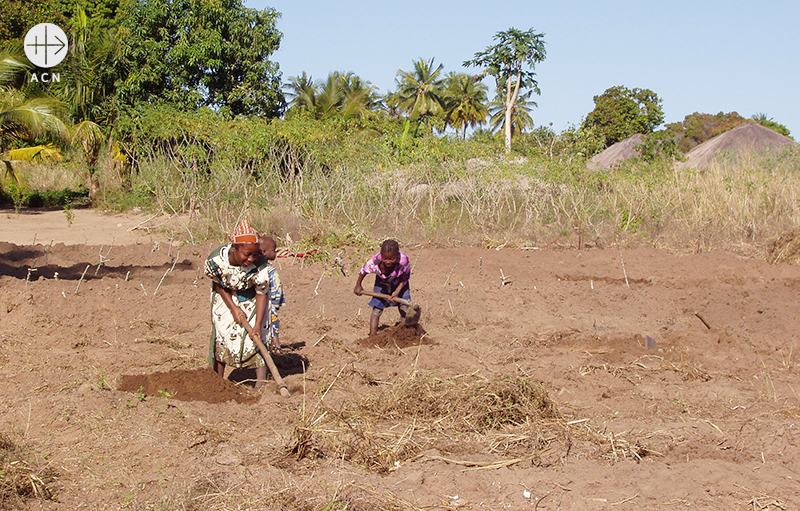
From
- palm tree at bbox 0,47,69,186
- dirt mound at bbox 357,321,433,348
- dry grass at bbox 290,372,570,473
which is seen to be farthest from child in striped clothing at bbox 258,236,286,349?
palm tree at bbox 0,47,69,186

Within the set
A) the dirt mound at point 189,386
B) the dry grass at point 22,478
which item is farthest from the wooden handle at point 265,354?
the dry grass at point 22,478

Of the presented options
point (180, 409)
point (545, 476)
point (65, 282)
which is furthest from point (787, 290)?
point (65, 282)

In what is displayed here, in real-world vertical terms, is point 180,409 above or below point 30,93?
below

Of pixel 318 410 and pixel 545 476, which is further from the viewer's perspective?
Answer: pixel 318 410

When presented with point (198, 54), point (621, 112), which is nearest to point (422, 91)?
point (621, 112)

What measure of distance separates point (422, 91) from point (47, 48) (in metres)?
27.1

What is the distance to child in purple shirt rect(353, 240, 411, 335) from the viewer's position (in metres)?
6.19

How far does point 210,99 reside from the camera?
17.9 meters

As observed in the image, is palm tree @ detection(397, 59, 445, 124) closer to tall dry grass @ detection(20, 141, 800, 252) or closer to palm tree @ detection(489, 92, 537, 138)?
palm tree @ detection(489, 92, 537, 138)

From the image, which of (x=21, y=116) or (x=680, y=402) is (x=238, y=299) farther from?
(x=21, y=116)

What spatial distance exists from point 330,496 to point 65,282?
5.33 metres

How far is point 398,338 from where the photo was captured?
20.5ft

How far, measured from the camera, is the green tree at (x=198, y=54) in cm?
1664

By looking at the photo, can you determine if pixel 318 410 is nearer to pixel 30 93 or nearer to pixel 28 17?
pixel 30 93
